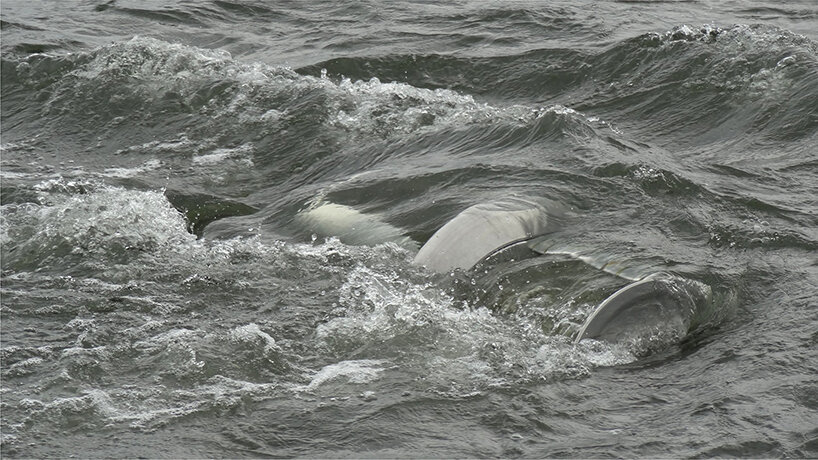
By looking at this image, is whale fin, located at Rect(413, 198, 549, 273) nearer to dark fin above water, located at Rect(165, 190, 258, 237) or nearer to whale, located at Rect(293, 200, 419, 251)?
whale, located at Rect(293, 200, 419, 251)

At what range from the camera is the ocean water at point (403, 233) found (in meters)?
4.81

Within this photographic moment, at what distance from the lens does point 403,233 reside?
664 centimetres

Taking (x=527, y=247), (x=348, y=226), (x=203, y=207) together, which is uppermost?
(x=527, y=247)

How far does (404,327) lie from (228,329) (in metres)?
0.86

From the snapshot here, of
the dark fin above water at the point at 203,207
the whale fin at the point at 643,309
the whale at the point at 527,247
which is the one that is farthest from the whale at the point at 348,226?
the whale fin at the point at 643,309

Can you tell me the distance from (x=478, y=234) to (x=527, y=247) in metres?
0.28

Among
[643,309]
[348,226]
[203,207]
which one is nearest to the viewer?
[643,309]

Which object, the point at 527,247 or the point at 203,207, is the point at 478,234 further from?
the point at 203,207

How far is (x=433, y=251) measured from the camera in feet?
20.2

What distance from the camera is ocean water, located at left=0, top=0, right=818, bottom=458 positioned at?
4.81 m

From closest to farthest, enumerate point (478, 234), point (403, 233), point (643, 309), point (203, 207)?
Answer: 1. point (643, 309)
2. point (478, 234)
3. point (403, 233)
4. point (203, 207)

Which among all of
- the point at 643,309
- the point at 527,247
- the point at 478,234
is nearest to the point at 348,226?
the point at 478,234

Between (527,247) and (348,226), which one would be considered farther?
(348,226)

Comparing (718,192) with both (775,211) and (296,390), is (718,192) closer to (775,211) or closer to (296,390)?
(775,211)
